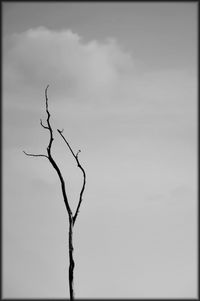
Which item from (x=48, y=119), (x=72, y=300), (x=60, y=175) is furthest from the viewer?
(x=48, y=119)

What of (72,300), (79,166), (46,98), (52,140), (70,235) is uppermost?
(46,98)

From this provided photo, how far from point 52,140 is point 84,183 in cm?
132

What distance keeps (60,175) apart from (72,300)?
9.08ft

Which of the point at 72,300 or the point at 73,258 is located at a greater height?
the point at 73,258

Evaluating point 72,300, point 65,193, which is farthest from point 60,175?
point 72,300

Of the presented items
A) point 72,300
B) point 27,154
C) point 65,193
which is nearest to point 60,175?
point 65,193

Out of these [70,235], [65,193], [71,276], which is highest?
[65,193]

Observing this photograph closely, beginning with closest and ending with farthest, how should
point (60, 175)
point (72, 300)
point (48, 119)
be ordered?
point (72, 300)
point (60, 175)
point (48, 119)

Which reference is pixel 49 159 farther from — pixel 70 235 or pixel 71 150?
pixel 70 235

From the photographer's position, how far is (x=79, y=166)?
935cm

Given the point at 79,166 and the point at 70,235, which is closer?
the point at 70,235

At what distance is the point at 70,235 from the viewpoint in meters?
8.59

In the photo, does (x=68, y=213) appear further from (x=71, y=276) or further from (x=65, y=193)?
(x=71, y=276)

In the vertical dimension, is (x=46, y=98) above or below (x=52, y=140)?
above
